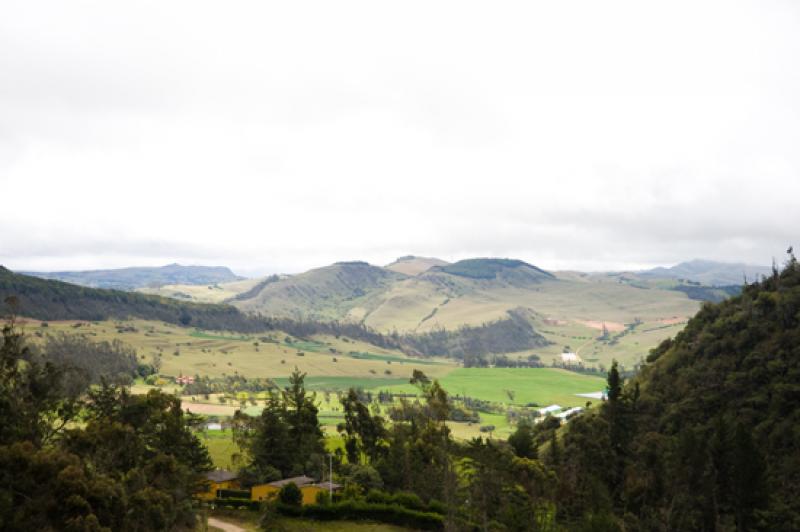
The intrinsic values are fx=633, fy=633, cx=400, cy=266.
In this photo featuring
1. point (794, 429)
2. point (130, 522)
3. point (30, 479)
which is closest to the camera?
point (30, 479)

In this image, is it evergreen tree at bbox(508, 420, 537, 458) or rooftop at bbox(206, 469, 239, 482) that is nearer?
rooftop at bbox(206, 469, 239, 482)

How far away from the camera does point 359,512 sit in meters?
62.3

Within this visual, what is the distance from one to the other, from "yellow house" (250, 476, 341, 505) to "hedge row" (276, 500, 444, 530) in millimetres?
2066

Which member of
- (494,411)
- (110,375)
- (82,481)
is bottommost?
(494,411)

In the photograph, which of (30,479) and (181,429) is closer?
(30,479)

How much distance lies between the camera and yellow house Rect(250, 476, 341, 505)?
6532 cm

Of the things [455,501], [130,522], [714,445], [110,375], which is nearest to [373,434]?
[455,501]

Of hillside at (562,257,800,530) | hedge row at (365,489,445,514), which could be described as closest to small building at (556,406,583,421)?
hillside at (562,257,800,530)

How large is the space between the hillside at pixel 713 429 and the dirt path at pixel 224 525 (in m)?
32.4

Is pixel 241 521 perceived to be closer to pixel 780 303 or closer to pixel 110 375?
pixel 780 303

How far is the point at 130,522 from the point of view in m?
37.8

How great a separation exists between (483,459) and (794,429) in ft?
117

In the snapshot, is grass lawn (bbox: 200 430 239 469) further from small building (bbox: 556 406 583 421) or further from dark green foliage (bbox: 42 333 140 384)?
small building (bbox: 556 406 583 421)

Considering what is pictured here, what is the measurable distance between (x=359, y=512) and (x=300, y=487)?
762 cm
